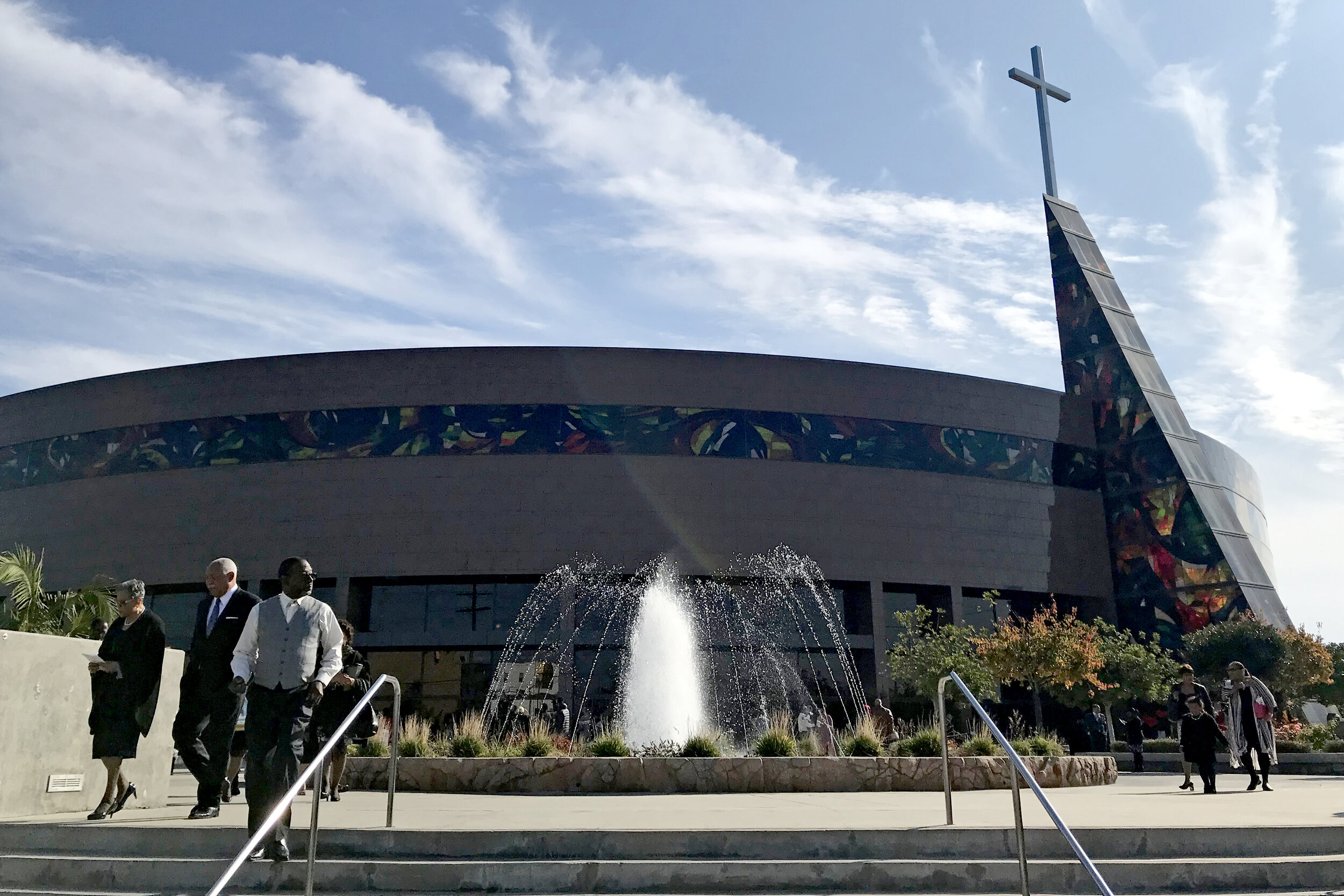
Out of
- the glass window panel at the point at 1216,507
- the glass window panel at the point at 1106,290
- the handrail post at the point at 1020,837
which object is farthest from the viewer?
the glass window panel at the point at 1106,290

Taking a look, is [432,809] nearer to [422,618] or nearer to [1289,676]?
[422,618]

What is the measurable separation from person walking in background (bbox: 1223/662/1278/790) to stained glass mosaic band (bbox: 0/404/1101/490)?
22.9 metres

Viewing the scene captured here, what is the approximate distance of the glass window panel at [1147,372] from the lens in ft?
133

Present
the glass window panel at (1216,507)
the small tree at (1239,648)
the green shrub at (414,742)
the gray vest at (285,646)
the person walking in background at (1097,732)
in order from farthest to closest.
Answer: the glass window panel at (1216,507) < the small tree at (1239,648) < the person walking in background at (1097,732) < the green shrub at (414,742) < the gray vest at (285,646)

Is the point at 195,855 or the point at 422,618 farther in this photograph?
the point at 422,618

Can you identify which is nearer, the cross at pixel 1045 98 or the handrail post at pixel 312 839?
the handrail post at pixel 312 839

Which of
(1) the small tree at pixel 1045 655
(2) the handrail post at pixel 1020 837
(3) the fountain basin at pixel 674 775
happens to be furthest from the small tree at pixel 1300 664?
(2) the handrail post at pixel 1020 837

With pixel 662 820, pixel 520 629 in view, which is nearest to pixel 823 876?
pixel 662 820

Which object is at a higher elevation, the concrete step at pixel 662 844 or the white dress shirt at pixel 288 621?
the white dress shirt at pixel 288 621

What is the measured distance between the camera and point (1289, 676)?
99.9 feet

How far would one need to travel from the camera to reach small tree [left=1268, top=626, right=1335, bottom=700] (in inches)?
1194

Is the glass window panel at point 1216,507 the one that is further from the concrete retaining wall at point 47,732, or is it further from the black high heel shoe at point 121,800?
the black high heel shoe at point 121,800

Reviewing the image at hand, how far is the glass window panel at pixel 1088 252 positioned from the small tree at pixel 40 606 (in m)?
39.1

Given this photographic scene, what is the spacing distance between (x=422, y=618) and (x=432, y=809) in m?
26.7
